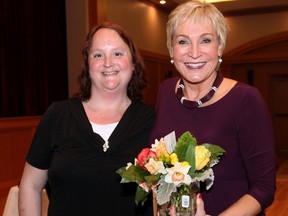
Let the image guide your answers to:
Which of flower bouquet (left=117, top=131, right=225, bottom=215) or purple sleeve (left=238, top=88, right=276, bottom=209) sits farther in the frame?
purple sleeve (left=238, top=88, right=276, bottom=209)

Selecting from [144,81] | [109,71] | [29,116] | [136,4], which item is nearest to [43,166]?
[109,71]

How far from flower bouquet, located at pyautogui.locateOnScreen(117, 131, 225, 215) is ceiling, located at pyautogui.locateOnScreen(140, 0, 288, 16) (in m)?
8.31

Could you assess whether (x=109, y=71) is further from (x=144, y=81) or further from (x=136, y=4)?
(x=136, y=4)

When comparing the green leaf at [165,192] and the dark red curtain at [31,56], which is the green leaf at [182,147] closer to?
the green leaf at [165,192]

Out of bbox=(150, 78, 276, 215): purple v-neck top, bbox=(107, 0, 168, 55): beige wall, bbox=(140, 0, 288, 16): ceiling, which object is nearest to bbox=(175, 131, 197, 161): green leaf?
bbox=(150, 78, 276, 215): purple v-neck top

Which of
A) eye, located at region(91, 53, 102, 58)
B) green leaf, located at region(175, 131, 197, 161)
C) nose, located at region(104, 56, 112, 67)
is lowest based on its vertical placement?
green leaf, located at region(175, 131, 197, 161)

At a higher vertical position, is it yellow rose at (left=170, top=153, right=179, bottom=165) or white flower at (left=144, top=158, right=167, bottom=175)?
yellow rose at (left=170, top=153, right=179, bottom=165)

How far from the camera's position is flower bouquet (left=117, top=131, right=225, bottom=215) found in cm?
132

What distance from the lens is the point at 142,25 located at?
920cm

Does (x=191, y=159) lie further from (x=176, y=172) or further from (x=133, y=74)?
(x=133, y=74)

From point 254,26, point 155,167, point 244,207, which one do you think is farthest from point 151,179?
point 254,26

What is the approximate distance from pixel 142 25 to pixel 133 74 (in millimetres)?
7213

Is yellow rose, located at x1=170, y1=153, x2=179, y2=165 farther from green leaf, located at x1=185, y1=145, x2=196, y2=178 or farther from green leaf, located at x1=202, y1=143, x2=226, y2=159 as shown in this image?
green leaf, located at x1=202, y1=143, x2=226, y2=159

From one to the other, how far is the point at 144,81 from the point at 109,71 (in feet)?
1.01
